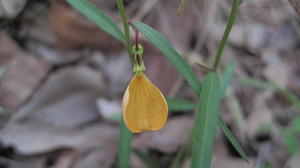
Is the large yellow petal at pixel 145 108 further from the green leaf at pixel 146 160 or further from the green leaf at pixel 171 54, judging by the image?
the green leaf at pixel 146 160

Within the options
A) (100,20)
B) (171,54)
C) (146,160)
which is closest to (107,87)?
(146,160)

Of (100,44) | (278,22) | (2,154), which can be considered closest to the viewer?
(2,154)

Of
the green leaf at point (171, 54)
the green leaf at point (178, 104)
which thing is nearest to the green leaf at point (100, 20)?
the green leaf at point (171, 54)

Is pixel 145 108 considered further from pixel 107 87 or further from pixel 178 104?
pixel 107 87

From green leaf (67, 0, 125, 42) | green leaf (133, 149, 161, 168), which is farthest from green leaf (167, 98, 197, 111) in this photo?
green leaf (67, 0, 125, 42)

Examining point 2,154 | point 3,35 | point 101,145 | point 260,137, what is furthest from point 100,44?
point 260,137

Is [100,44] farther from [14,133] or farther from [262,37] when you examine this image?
[262,37]
